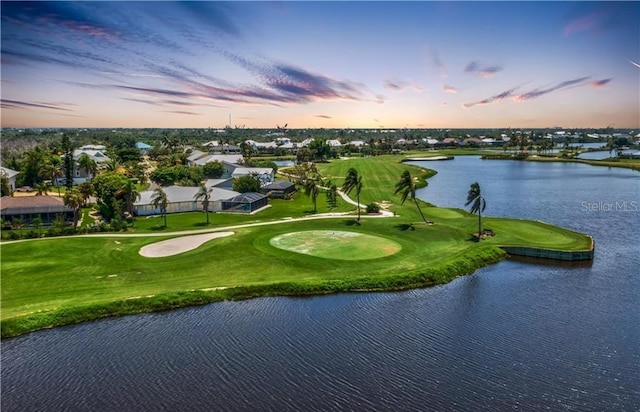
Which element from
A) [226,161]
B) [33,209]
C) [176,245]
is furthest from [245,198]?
[226,161]

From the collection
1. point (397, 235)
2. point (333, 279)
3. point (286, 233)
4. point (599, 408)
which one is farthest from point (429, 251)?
point (599, 408)

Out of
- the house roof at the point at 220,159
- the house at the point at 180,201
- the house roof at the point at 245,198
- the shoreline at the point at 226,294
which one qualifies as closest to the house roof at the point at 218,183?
the house at the point at 180,201

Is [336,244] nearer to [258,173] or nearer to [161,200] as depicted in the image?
Answer: [161,200]

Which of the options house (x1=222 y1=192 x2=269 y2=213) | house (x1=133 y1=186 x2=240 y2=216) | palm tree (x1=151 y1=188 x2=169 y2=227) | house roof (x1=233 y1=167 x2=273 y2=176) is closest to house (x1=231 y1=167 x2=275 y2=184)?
house roof (x1=233 y1=167 x2=273 y2=176)

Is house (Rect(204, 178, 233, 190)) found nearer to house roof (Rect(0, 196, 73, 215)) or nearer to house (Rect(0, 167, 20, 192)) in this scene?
house roof (Rect(0, 196, 73, 215))

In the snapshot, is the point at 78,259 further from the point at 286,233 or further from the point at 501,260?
the point at 501,260

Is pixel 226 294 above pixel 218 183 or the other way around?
the other way around
